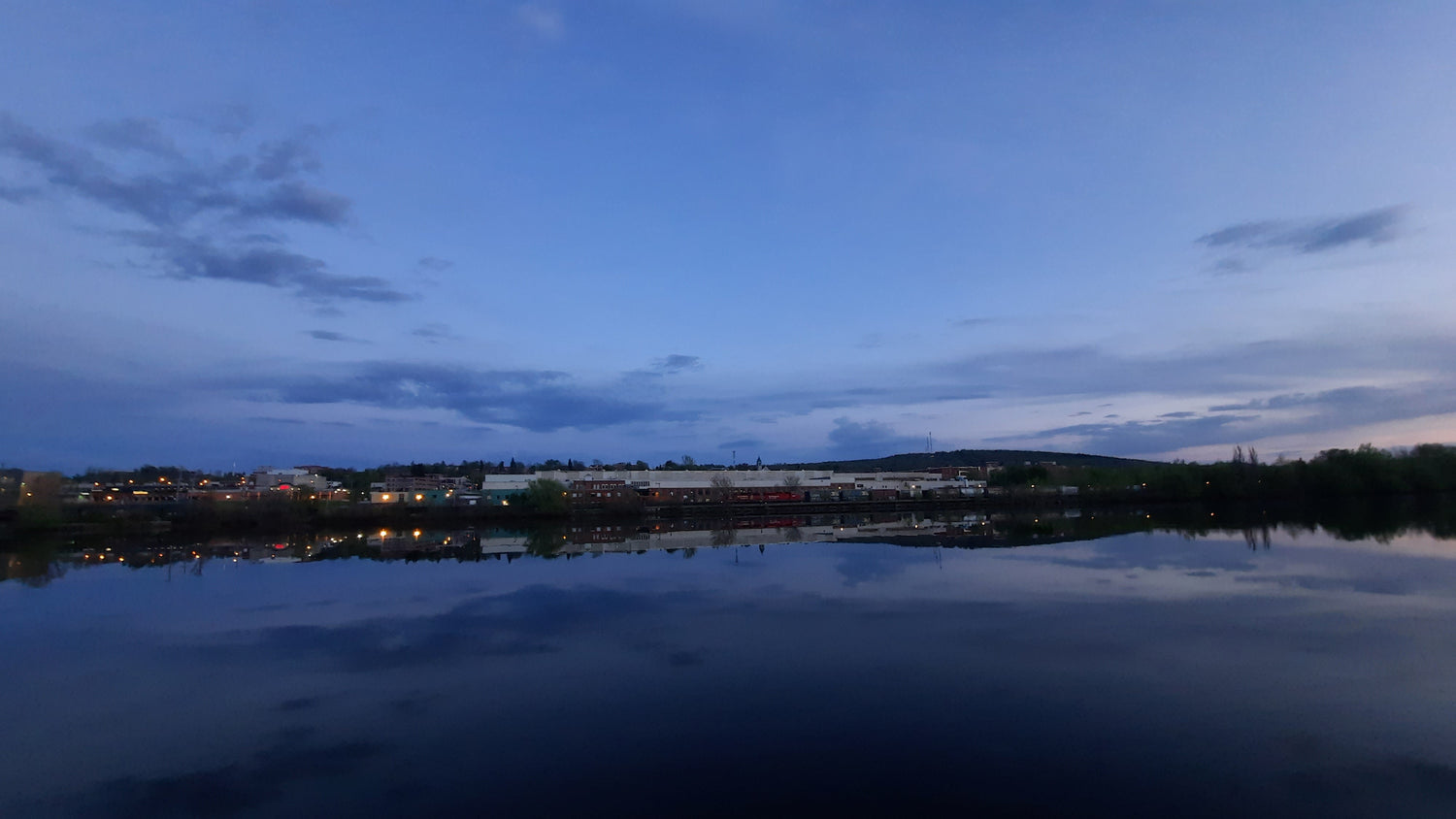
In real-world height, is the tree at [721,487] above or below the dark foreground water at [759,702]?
above

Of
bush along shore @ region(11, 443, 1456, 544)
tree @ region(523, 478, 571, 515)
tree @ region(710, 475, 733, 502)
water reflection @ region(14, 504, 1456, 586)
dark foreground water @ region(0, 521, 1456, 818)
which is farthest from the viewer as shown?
tree @ region(710, 475, 733, 502)

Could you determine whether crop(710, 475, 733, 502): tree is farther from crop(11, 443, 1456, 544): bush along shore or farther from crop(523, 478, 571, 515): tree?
crop(523, 478, 571, 515): tree

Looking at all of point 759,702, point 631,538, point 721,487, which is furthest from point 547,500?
point 759,702

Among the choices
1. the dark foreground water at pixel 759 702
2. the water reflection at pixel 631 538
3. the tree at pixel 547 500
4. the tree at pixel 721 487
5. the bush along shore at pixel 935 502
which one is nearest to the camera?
the dark foreground water at pixel 759 702

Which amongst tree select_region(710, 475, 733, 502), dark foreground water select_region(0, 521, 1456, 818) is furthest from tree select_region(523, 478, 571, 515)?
dark foreground water select_region(0, 521, 1456, 818)

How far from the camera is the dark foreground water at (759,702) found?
292 inches

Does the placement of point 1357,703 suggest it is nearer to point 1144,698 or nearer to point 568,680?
point 1144,698

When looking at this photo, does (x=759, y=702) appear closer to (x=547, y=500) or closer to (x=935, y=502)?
(x=547, y=500)

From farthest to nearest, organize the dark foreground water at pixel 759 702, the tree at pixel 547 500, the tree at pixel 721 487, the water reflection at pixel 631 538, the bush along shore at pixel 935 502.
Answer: the tree at pixel 721 487
the tree at pixel 547 500
the bush along shore at pixel 935 502
the water reflection at pixel 631 538
the dark foreground water at pixel 759 702

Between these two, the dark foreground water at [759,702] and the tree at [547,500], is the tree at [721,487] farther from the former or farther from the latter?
the dark foreground water at [759,702]

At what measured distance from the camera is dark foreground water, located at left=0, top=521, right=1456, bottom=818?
7426mm

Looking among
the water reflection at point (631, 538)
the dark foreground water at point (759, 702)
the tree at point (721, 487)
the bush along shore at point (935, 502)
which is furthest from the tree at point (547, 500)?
the dark foreground water at point (759, 702)

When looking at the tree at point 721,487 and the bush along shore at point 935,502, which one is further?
the tree at point 721,487

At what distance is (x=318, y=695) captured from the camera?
11.1 metres
